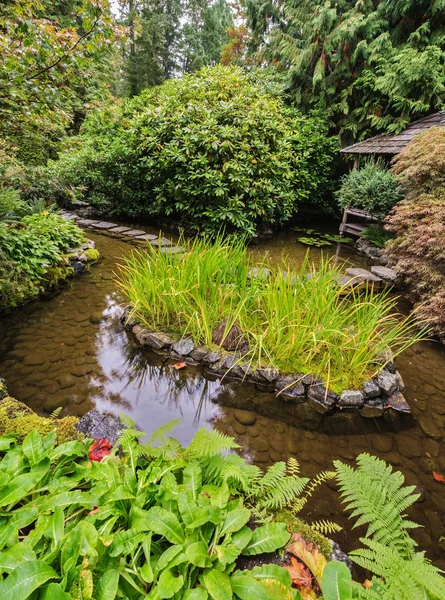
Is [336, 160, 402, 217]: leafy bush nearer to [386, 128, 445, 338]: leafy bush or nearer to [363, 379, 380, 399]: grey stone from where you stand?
[386, 128, 445, 338]: leafy bush

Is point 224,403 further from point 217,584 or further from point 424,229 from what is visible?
point 424,229

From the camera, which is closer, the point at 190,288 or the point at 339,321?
the point at 339,321

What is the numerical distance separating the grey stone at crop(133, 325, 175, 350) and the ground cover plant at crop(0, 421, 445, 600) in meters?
1.76

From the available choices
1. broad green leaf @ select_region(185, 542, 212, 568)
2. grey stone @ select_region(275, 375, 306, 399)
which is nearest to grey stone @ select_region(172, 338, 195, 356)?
grey stone @ select_region(275, 375, 306, 399)

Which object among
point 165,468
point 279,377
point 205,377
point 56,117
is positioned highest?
point 56,117

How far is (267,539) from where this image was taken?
1.15 metres

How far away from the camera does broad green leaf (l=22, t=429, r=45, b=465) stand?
4.50ft

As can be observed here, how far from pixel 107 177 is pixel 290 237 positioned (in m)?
5.59

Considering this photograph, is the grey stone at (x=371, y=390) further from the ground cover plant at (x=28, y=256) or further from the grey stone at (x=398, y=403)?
the ground cover plant at (x=28, y=256)

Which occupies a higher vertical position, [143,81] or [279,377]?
[143,81]

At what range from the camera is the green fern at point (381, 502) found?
1230mm

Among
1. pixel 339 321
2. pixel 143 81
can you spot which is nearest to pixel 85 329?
pixel 339 321

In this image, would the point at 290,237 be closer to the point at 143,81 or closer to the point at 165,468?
the point at 165,468

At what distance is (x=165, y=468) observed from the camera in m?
1.41
